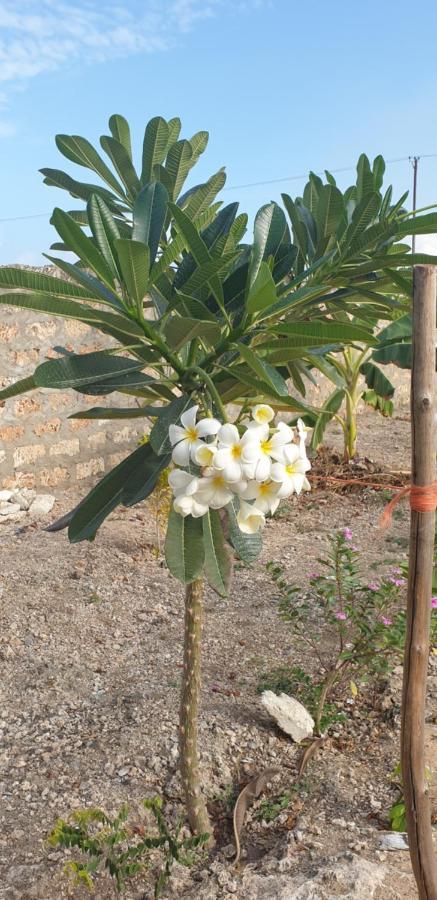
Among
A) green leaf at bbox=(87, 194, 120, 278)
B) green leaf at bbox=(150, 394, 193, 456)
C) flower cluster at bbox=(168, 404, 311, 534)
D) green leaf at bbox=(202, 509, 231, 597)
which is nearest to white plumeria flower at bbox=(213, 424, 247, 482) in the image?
flower cluster at bbox=(168, 404, 311, 534)

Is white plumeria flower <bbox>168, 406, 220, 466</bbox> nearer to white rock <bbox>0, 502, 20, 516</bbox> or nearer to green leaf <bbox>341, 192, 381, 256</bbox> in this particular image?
green leaf <bbox>341, 192, 381, 256</bbox>

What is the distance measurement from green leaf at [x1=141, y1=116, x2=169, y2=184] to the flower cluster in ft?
3.07

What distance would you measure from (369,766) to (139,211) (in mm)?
1904

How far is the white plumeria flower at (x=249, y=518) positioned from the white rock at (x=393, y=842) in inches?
48.7

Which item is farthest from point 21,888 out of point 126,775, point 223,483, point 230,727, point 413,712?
point 223,483

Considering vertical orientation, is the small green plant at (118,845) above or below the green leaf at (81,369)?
below

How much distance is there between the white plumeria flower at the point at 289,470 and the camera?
1.31 metres

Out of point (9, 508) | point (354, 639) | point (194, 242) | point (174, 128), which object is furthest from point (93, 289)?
point (9, 508)

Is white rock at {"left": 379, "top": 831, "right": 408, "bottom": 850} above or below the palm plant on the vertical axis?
below

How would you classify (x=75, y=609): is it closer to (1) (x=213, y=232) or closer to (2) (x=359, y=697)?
(2) (x=359, y=697)

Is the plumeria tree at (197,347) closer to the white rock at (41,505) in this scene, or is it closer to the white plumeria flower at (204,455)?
the white plumeria flower at (204,455)

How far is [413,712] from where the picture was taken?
1.80 metres

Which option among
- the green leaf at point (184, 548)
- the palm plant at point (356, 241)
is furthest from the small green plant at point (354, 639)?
the green leaf at point (184, 548)

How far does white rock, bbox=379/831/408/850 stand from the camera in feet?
6.94
